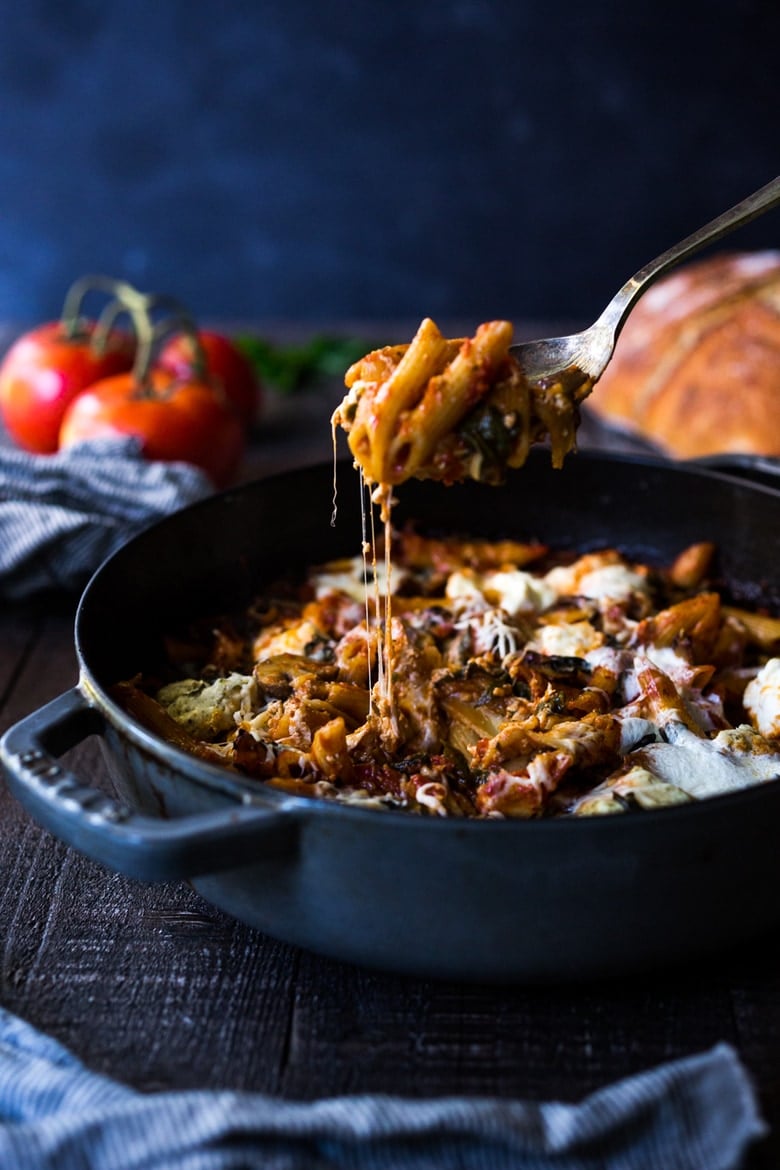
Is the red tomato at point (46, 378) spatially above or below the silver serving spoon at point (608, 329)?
below

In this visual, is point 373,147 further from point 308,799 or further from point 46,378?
point 308,799

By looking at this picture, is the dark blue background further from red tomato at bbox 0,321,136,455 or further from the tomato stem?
red tomato at bbox 0,321,136,455

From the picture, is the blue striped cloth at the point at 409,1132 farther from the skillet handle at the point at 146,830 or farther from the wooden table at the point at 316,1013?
the skillet handle at the point at 146,830

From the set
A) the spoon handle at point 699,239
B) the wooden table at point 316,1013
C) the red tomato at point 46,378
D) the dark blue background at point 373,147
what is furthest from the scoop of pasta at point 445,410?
the dark blue background at point 373,147

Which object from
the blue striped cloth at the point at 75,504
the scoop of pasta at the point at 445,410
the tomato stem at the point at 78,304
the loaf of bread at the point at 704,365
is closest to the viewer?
the scoop of pasta at the point at 445,410

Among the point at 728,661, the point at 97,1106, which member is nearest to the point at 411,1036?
the point at 97,1106

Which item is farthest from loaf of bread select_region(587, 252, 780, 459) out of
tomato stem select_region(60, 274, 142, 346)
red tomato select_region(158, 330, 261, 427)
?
tomato stem select_region(60, 274, 142, 346)

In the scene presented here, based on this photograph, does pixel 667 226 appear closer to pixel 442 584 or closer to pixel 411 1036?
pixel 442 584
